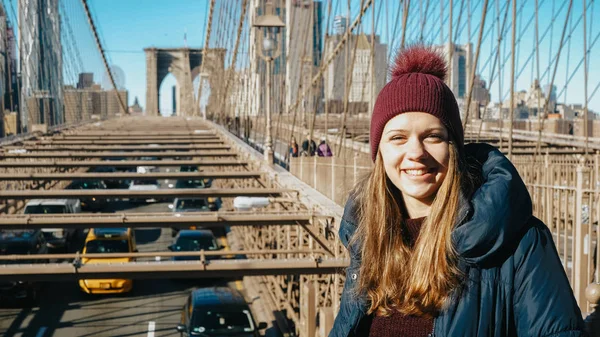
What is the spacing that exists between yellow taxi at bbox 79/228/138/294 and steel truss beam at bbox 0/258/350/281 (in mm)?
11815

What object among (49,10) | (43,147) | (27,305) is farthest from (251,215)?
(49,10)

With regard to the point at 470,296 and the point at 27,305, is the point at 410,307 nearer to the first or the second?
the point at 470,296

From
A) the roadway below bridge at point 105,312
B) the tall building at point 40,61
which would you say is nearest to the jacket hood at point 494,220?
the roadway below bridge at point 105,312

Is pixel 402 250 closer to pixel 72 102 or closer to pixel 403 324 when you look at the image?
pixel 403 324

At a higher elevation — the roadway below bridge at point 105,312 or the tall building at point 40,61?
the tall building at point 40,61

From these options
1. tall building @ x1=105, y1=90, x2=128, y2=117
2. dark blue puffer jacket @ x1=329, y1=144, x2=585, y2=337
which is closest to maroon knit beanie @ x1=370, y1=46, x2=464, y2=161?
dark blue puffer jacket @ x1=329, y1=144, x2=585, y2=337

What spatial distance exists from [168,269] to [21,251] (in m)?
12.1

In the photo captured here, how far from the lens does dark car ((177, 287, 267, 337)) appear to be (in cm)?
1303

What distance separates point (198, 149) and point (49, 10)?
49.9ft

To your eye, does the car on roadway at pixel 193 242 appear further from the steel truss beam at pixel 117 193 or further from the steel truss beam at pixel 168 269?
the steel truss beam at pixel 168 269

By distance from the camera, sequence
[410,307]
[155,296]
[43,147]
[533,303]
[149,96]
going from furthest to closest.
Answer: [149,96] < [43,147] < [155,296] < [410,307] < [533,303]

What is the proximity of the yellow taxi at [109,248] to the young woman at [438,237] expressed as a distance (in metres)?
17.5

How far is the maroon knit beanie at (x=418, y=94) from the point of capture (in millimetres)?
1880

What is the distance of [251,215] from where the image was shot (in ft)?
31.4
